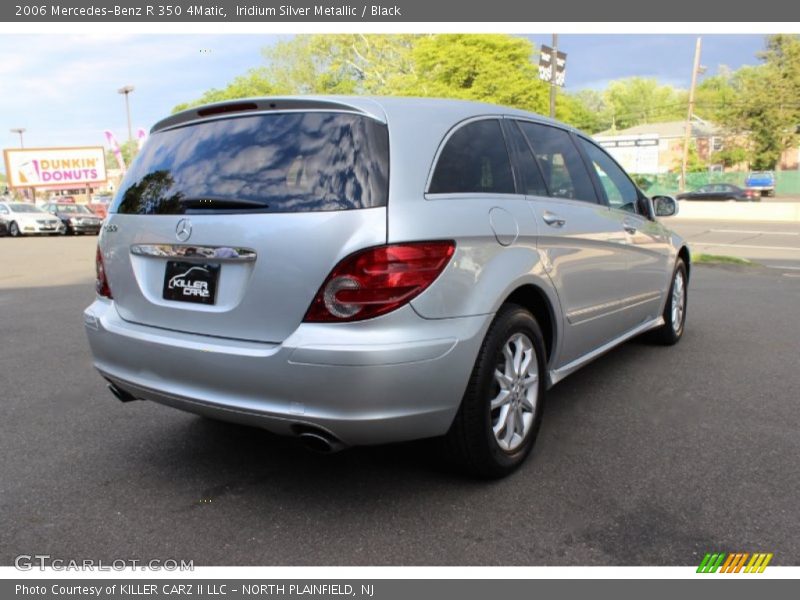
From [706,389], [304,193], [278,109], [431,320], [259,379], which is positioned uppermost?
[278,109]

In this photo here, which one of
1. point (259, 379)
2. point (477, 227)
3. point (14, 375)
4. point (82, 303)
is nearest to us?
point (259, 379)

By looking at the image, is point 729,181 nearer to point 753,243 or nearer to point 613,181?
point 753,243

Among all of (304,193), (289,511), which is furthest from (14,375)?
(304,193)

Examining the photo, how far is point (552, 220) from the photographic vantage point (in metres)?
3.53

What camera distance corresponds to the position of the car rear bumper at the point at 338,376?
8.30ft

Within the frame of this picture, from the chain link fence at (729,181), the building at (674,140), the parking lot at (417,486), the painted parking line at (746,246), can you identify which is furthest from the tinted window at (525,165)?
the building at (674,140)

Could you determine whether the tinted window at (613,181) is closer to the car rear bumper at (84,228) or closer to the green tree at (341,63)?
the car rear bumper at (84,228)

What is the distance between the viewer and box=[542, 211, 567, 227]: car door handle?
3.48 m

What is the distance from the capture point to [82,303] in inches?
330

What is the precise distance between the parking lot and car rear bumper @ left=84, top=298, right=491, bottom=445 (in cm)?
43

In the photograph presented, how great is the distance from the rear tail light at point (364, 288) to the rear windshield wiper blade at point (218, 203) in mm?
445

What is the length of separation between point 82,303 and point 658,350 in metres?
6.70

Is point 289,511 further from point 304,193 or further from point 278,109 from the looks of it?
point 278,109

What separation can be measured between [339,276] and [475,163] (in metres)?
1.00
